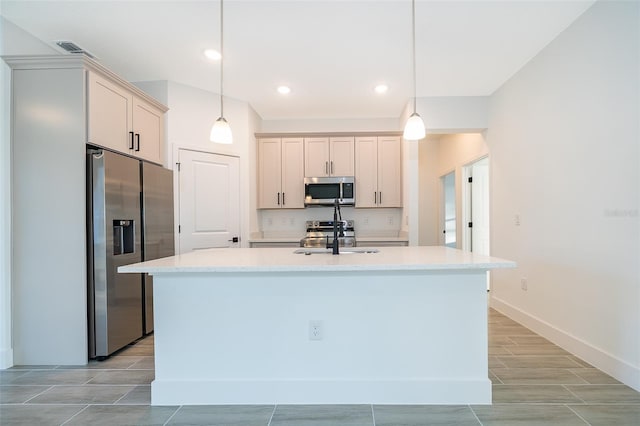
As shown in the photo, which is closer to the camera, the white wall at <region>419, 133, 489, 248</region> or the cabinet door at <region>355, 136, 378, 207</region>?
the cabinet door at <region>355, 136, 378, 207</region>

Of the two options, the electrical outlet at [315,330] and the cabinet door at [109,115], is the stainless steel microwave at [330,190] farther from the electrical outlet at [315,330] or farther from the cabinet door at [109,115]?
the electrical outlet at [315,330]

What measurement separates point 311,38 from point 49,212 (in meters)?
2.38

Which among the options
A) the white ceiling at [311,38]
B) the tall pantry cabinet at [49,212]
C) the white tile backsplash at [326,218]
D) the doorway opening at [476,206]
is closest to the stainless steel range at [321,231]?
the white tile backsplash at [326,218]

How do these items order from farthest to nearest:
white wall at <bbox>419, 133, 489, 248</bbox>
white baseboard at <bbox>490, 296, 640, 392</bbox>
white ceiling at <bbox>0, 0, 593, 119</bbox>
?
1. white wall at <bbox>419, 133, 489, 248</bbox>
2. white ceiling at <bbox>0, 0, 593, 119</bbox>
3. white baseboard at <bbox>490, 296, 640, 392</bbox>

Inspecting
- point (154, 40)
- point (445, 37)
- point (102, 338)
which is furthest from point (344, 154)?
point (102, 338)

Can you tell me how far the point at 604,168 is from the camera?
2326 millimetres

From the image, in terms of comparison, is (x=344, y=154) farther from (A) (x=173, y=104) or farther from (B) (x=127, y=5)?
(B) (x=127, y=5)

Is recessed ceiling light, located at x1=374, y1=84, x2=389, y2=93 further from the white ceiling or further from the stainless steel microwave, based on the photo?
the stainless steel microwave

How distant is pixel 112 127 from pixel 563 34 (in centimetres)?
364

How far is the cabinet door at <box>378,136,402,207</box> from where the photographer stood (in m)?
4.78

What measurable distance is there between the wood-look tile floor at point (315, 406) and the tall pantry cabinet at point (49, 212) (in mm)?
237

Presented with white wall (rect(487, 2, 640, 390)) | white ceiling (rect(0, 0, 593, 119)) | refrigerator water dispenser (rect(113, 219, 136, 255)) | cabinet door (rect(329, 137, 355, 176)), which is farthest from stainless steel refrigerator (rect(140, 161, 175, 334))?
white wall (rect(487, 2, 640, 390))

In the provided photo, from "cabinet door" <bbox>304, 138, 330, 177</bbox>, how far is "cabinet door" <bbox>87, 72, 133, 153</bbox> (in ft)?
7.62

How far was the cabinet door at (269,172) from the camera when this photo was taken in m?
4.84
